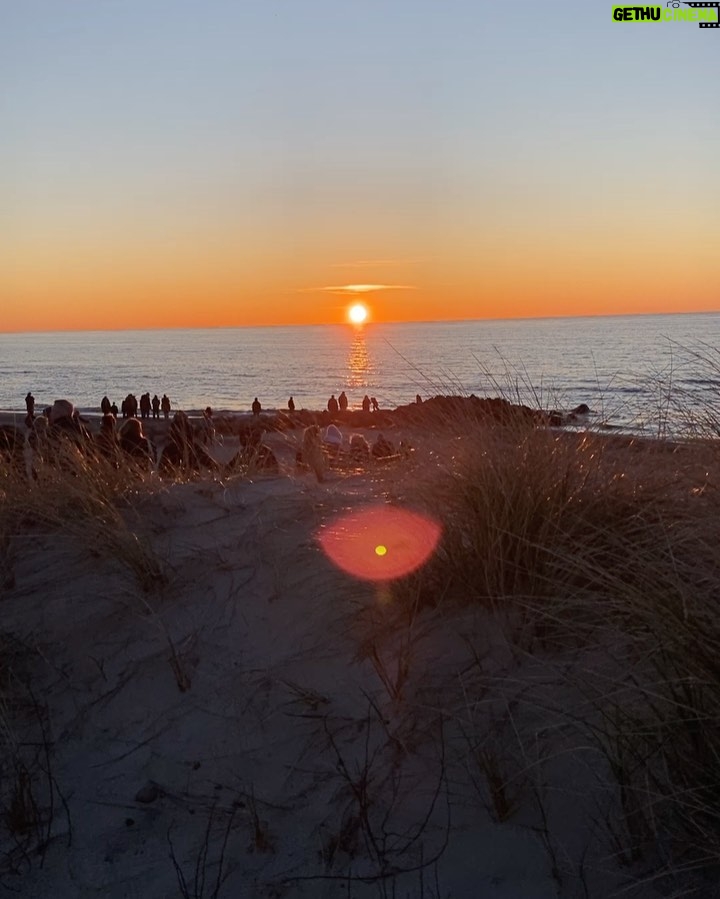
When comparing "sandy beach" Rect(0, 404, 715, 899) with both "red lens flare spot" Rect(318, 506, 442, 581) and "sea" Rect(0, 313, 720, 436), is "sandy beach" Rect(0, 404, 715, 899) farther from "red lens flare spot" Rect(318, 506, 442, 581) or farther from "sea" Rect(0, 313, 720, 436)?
"sea" Rect(0, 313, 720, 436)

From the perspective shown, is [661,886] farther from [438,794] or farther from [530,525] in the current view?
[530,525]

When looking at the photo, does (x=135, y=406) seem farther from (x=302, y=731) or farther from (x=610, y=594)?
(x=610, y=594)

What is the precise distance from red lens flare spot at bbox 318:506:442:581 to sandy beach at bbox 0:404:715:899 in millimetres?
33

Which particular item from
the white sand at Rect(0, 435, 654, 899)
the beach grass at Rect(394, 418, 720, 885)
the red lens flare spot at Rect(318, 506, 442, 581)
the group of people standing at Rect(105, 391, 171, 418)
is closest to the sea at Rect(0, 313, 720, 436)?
the beach grass at Rect(394, 418, 720, 885)

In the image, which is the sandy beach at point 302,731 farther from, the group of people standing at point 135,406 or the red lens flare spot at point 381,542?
the group of people standing at point 135,406

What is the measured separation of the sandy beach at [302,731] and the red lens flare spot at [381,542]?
3cm

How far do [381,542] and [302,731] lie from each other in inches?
50.5

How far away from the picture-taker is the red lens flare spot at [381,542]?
4012 millimetres

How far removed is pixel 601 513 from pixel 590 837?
5.01ft

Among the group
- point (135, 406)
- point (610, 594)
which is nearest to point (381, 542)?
point (610, 594)

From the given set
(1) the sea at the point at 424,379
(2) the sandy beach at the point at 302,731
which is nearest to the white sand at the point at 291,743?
(2) the sandy beach at the point at 302,731

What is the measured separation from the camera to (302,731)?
10.6 feet

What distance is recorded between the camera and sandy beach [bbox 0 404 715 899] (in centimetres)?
259

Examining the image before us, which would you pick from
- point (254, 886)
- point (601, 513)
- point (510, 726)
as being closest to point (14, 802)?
point (254, 886)
